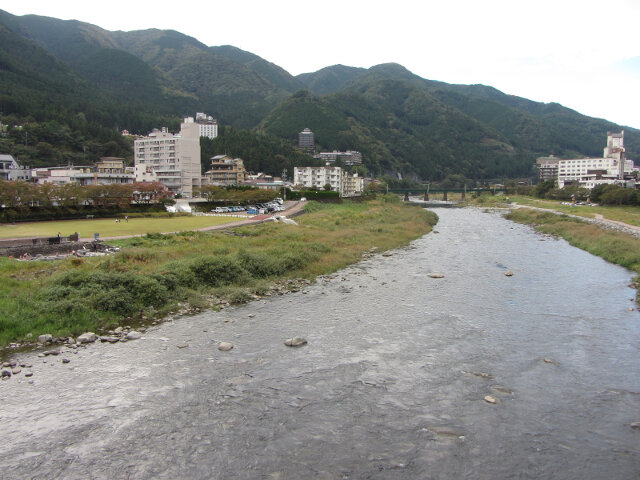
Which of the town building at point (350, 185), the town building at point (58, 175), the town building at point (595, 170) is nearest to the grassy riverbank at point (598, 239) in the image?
the town building at point (350, 185)

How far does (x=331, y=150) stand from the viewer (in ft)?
560

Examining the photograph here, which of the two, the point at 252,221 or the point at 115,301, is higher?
the point at 252,221

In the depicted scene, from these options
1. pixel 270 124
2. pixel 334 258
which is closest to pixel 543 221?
pixel 334 258

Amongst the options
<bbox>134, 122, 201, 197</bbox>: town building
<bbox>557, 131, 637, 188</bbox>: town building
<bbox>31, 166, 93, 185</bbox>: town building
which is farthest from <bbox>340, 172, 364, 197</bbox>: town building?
<bbox>31, 166, 93, 185</bbox>: town building

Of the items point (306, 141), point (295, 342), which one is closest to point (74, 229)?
point (295, 342)

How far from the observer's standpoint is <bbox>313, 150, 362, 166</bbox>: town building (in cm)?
15350

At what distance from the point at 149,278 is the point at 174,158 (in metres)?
77.1

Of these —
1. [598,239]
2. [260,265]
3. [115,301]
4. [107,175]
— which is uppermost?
[107,175]

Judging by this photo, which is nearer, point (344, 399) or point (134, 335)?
point (344, 399)

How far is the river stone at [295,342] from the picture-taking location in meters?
13.9

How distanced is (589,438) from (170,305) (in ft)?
45.8

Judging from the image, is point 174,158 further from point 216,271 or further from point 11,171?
point 216,271

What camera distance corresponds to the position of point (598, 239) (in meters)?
37.5

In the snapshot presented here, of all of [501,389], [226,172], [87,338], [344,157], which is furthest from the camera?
[344,157]
